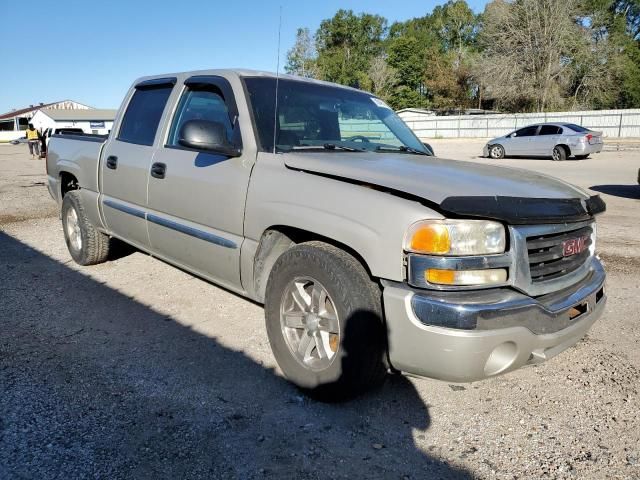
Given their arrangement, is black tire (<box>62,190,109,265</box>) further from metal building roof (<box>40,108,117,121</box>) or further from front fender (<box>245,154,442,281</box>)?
metal building roof (<box>40,108,117,121</box>)

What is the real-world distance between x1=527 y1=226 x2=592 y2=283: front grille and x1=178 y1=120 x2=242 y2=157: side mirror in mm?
1948

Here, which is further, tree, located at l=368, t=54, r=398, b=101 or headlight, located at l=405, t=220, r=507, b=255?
tree, located at l=368, t=54, r=398, b=101

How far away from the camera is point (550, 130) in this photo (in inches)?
827

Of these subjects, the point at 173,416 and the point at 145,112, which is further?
the point at 145,112

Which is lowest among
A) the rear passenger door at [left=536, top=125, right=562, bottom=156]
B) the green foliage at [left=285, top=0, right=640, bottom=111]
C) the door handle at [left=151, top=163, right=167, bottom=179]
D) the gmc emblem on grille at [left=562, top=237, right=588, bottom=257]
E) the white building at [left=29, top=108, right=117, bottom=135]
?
the gmc emblem on grille at [left=562, top=237, right=588, bottom=257]

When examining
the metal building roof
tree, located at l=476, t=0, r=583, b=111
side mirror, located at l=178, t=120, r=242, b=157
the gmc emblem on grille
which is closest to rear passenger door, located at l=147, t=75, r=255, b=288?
side mirror, located at l=178, t=120, r=242, b=157

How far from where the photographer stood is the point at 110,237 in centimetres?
560

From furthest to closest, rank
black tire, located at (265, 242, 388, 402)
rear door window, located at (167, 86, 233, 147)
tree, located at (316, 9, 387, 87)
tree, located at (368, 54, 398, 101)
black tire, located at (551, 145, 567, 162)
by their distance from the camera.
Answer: tree, located at (316, 9, 387, 87), tree, located at (368, 54, 398, 101), black tire, located at (551, 145, 567, 162), rear door window, located at (167, 86, 233, 147), black tire, located at (265, 242, 388, 402)

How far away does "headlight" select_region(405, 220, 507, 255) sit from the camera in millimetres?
2465

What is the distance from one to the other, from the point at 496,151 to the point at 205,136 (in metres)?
21.2

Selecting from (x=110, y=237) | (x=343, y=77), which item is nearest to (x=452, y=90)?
(x=343, y=77)

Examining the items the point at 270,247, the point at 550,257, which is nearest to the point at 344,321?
the point at 270,247

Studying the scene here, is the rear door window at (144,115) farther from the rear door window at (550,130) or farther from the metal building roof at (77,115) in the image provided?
the metal building roof at (77,115)

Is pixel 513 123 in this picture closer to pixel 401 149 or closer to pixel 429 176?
pixel 401 149
